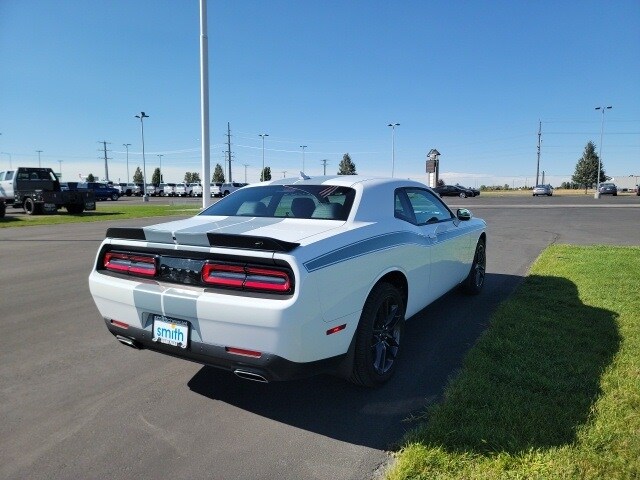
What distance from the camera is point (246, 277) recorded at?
2.63 metres

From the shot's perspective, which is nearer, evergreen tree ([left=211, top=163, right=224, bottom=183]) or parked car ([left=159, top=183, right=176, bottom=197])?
parked car ([left=159, top=183, right=176, bottom=197])

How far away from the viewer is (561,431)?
258 cm

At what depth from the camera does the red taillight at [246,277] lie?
2.54 meters

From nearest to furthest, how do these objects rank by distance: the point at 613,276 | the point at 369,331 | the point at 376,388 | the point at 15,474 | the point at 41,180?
the point at 15,474
the point at 369,331
the point at 376,388
the point at 613,276
the point at 41,180

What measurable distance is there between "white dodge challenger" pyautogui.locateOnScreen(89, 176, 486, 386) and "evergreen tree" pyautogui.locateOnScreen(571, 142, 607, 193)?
8559 cm

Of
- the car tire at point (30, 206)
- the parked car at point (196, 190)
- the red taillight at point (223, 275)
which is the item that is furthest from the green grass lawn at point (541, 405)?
the parked car at point (196, 190)

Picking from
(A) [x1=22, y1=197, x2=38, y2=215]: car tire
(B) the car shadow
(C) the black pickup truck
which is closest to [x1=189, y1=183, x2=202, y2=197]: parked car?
(C) the black pickup truck

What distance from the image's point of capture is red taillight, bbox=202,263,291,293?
254 centimetres

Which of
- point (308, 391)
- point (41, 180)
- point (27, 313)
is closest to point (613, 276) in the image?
point (308, 391)

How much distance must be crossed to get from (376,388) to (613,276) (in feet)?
17.0

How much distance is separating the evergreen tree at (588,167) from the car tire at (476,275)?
8252 centimetres

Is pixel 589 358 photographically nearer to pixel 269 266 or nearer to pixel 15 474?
pixel 269 266

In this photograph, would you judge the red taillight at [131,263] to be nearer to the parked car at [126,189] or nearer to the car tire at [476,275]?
the car tire at [476,275]

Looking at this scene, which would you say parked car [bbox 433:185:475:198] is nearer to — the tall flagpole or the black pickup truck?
the black pickup truck
